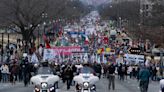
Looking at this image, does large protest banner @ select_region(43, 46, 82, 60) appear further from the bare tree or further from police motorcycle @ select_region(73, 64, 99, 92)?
the bare tree

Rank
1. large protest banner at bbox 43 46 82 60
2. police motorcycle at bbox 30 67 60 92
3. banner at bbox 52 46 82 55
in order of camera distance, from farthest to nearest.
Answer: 1. banner at bbox 52 46 82 55
2. large protest banner at bbox 43 46 82 60
3. police motorcycle at bbox 30 67 60 92

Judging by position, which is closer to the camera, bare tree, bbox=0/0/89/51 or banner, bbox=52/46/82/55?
banner, bbox=52/46/82/55

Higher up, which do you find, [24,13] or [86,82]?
[24,13]

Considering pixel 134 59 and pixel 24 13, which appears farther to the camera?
pixel 24 13

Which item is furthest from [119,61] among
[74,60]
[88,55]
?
[74,60]

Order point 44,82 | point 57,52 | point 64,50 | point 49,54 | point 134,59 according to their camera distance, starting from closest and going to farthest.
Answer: point 44,82 < point 49,54 < point 57,52 < point 64,50 < point 134,59

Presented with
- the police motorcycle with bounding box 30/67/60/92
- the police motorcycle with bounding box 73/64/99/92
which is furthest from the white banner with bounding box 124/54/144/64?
the police motorcycle with bounding box 30/67/60/92

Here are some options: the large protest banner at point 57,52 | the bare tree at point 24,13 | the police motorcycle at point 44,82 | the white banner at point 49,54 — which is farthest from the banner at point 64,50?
the bare tree at point 24,13

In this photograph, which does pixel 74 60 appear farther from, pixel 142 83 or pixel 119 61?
pixel 142 83

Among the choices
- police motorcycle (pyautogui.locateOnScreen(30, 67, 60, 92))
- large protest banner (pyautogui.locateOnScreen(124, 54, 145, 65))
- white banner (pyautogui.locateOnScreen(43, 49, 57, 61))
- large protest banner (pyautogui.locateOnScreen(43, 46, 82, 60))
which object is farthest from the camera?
large protest banner (pyautogui.locateOnScreen(124, 54, 145, 65))

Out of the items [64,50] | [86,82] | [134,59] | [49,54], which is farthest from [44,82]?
[134,59]

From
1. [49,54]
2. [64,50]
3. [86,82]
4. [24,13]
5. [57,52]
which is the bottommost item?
[86,82]

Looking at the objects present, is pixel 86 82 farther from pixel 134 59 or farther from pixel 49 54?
pixel 134 59

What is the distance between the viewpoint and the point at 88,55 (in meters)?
44.7
